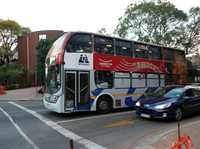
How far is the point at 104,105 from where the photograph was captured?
13977 millimetres

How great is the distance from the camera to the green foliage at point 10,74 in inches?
1724

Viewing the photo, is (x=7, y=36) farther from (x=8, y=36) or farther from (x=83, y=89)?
(x=83, y=89)

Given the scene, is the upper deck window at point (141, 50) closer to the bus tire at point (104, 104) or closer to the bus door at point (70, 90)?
the bus tire at point (104, 104)

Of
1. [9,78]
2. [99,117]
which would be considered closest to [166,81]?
[99,117]

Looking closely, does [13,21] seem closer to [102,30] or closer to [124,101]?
[102,30]

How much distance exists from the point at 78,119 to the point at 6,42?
45947mm

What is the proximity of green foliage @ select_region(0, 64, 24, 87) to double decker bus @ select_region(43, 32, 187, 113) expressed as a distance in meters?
31.8

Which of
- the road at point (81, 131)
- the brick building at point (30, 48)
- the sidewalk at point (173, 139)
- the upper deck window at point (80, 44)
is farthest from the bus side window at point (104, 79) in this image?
the brick building at point (30, 48)

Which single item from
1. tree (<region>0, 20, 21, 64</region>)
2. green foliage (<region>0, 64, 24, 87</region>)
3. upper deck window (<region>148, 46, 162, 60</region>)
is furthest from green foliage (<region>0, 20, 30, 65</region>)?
upper deck window (<region>148, 46, 162, 60</region>)

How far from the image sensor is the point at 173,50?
18625 millimetres

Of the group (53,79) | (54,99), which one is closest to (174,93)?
(54,99)

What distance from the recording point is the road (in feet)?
25.8

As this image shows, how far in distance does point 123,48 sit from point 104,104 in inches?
131

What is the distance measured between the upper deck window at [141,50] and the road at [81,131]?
415 centimetres
